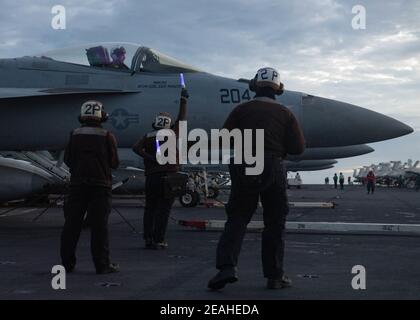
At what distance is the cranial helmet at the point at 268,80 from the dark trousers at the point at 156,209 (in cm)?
295

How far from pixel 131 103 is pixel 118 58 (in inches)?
38.3

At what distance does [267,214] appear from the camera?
5066 mm

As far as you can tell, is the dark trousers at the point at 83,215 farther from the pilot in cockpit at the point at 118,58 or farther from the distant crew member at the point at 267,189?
the pilot in cockpit at the point at 118,58

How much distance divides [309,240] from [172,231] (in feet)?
8.14

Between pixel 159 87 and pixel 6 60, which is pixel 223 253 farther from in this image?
pixel 6 60

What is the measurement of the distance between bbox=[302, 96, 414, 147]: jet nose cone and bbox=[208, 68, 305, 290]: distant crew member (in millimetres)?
4330

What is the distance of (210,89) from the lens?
970cm

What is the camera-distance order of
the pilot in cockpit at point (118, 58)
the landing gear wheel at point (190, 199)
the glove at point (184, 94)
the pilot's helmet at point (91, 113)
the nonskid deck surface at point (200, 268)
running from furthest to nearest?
the landing gear wheel at point (190, 199), the pilot in cockpit at point (118, 58), the glove at point (184, 94), the pilot's helmet at point (91, 113), the nonskid deck surface at point (200, 268)

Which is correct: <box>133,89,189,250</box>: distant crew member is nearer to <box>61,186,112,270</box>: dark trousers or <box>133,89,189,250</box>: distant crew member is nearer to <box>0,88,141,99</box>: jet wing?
<box>61,186,112,270</box>: dark trousers

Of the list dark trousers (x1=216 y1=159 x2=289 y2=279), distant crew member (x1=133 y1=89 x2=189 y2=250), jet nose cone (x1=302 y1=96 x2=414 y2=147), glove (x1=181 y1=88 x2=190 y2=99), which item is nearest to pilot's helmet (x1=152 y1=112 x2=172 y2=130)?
distant crew member (x1=133 y1=89 x2=189 y2=250)

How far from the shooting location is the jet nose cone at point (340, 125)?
938cm

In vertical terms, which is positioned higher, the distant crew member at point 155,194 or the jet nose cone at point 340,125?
the jet nose cone at point 340,125

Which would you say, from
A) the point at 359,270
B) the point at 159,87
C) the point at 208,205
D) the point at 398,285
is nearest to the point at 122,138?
the point at 159,87

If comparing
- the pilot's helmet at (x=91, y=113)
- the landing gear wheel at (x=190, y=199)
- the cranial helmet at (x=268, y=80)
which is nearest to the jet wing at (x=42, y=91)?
the pilot's helmet at (x=91, y=113)
